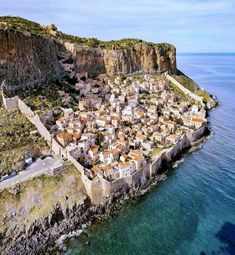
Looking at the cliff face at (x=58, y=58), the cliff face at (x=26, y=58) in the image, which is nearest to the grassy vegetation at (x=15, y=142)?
the cliff face at (x=26, y=58)

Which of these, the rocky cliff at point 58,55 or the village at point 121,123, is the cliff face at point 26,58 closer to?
the rocky cliff at point 58,55

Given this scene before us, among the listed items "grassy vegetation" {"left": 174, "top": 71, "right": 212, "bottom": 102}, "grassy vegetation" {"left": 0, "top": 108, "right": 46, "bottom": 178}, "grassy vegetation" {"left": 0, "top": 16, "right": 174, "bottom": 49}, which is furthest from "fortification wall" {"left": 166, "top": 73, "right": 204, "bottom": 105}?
"grassy vegetation" {"left": 0, "top": 108, "right": 46, "bottom": 178}

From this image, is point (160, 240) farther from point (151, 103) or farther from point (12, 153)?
point (151, 103)

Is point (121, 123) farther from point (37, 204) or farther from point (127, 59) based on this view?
point (127, 59)

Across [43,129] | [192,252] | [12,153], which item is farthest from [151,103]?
[192,252]

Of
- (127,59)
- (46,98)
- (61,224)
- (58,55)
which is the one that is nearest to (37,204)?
(61,224)

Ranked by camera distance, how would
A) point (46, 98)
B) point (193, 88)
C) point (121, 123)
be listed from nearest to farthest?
point (46, 98) → point (121, 123) → point (193, 88)

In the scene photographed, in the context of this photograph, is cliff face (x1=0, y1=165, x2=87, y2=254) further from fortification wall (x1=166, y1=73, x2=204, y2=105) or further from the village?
Answer: fortification wall (x1=166, y1=73, x2=204, y2=105)
